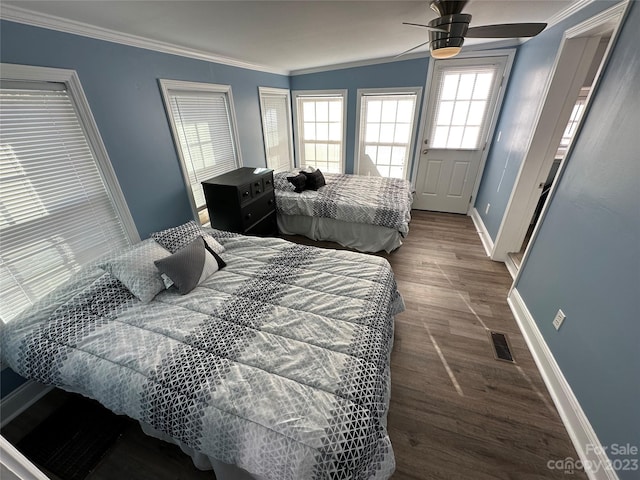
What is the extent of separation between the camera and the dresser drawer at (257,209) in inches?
109

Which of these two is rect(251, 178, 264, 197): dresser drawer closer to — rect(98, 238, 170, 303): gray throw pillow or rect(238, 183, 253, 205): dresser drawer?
rect(238, 183, 253, 205): dresser drawer

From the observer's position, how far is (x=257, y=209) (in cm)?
298

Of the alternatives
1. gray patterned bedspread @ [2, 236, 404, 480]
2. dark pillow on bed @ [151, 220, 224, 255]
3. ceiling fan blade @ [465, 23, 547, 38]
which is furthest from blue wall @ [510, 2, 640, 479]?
dark pillow on bed @ [151, 220, 224, 255]

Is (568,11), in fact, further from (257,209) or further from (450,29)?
(257,209)

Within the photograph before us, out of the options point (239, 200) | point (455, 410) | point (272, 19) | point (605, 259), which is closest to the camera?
point (605, 259)

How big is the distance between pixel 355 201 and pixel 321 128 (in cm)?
220

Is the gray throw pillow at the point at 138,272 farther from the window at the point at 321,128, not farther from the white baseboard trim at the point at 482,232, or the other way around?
the window at the point at 321,128

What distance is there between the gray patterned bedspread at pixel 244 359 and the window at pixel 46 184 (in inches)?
8.7

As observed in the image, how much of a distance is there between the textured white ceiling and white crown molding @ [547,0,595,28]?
0.04m

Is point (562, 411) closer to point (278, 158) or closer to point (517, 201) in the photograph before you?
point (517, 201)

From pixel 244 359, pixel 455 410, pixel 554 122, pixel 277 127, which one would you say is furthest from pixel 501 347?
pixel 277 127

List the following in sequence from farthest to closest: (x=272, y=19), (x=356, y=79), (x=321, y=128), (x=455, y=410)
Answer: (x=321, y=128), (x=356, y=79), (x=272, y=19), (x=455, y=410)

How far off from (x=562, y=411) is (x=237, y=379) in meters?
1.93

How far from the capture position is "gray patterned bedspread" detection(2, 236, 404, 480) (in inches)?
40.1
